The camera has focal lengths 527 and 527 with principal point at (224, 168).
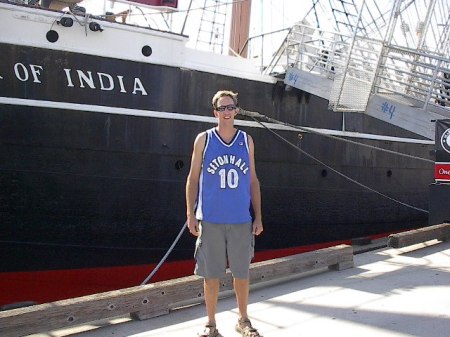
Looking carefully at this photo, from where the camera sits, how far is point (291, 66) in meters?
8.16

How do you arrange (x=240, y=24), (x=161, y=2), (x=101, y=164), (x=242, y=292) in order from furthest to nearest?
(x=240, y=24), (x=161, y=2), (x=101, y=164), (x=242, y=292)

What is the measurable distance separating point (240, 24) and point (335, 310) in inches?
373

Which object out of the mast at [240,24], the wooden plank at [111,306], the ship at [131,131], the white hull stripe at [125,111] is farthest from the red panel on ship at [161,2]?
the wooden plank at [111,306]

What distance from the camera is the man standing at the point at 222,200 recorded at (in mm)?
3086

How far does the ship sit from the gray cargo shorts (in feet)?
8.57

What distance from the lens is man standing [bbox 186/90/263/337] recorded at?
3.09m

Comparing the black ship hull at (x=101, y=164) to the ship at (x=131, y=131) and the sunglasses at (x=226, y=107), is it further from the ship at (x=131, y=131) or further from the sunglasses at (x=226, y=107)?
the sunglasses at (x=226, y=107)

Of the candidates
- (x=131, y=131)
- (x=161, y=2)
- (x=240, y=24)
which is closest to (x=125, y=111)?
(x=131, y=131)

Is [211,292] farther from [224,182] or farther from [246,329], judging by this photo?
[224,182]

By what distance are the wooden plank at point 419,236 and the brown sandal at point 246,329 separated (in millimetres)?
3263

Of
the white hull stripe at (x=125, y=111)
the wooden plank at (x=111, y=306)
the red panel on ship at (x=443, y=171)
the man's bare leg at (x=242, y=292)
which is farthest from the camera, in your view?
the red panel on ship at (x=443, y=171)

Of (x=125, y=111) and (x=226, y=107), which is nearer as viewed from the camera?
(x=226, y=107)

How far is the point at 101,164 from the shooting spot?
6.55 metres

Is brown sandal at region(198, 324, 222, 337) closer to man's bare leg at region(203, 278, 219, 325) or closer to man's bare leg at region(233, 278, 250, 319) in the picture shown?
man's bare leg at region(203, 278, 219, 325)
